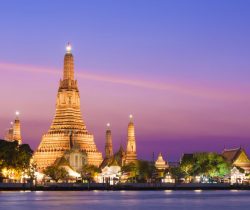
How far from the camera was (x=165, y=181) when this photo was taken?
139500 mm

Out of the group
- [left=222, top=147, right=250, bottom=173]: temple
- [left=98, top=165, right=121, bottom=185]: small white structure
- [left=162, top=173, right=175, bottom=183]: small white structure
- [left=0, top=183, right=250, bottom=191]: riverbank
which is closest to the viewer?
[left=0, top=183, right=250, bottom=191]: riverbank

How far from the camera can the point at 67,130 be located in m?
139

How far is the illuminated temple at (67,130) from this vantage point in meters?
138

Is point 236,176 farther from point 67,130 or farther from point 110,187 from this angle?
point 110,187

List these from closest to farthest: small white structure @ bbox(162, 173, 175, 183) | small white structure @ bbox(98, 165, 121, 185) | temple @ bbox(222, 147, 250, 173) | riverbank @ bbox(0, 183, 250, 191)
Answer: riverbank @ bbox(0, 183, 250, 191) → small white structure @ bbox(98, 165, 121, 185) → small white structure @ bbox(162, 173, 175, 183) → temple @ bbox(222, 147, 250, 173)

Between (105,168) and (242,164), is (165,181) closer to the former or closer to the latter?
(105,168)

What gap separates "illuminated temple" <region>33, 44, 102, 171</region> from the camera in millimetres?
137875

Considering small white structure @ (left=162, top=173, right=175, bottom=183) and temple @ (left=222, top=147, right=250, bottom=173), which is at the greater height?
temple @ (left=222, top=147, right=250, bottom=173)

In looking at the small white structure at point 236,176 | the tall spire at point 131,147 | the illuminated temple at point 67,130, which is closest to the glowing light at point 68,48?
the illuminated temple at point 67,130

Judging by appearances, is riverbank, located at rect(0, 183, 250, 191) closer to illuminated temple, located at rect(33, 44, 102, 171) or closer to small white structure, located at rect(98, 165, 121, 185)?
small white structure, located at rect(98, 165, 121, 185)

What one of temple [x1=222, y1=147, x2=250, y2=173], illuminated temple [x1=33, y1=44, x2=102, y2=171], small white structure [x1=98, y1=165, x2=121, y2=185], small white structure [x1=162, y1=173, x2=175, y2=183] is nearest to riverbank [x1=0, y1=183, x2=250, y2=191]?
small white structure [x1=98, y1=165, x2=121, y2=185]

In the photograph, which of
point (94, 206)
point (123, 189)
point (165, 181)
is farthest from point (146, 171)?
point (94, 206)

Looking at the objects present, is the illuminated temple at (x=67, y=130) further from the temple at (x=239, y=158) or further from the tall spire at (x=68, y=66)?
the temple at (x=239, y=158)

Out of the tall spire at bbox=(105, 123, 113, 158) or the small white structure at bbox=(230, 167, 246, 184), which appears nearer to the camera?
the small white structure at bbox=(230, 167, 246, 184)
